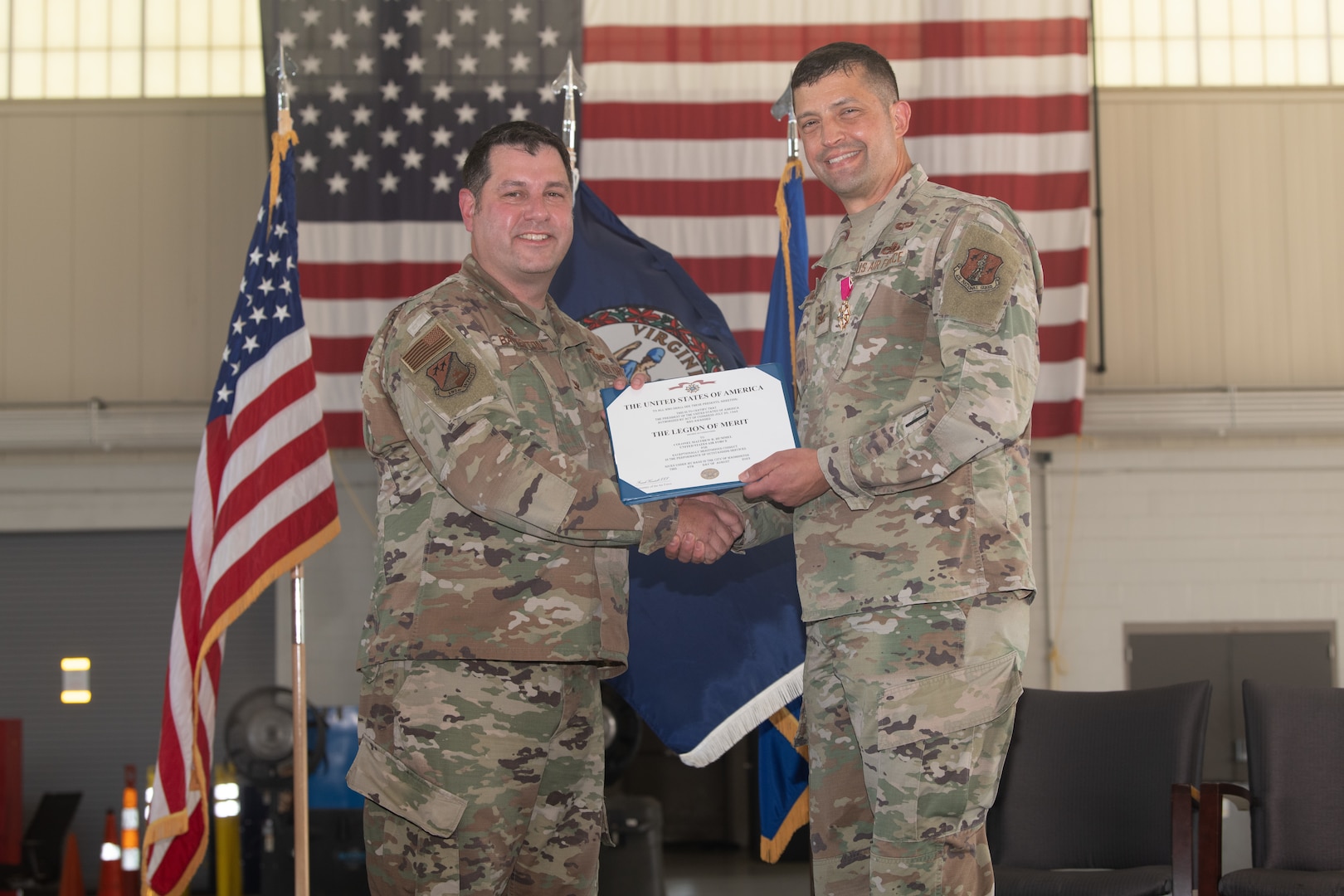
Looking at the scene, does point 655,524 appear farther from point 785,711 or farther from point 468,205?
point 785,711

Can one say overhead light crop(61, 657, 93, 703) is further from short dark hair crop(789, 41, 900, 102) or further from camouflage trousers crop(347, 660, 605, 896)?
short dark hair crop(789, 41, 900, 102)

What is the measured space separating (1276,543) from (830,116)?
5.97m

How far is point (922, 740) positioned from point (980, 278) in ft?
2.56

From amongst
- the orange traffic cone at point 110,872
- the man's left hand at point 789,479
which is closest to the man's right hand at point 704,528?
the man's left hand at point 789,479

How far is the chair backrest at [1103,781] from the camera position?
380 cm

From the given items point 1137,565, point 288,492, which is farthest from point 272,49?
point 1137,565

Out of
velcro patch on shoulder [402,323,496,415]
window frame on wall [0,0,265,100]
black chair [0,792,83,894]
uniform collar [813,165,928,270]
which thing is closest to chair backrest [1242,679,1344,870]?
uniform collar [813,165,928,270]

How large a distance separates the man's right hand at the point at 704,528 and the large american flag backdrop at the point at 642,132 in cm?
376

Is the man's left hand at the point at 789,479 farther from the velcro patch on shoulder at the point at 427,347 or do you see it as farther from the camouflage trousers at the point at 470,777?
the velcro patch on shoulder at the point at 427,347

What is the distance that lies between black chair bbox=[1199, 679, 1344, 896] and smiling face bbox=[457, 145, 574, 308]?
95.1 inches

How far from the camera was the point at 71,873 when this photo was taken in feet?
20.4

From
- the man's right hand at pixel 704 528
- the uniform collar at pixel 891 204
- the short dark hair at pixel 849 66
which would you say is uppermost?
the short dark hair at pixel 849 66

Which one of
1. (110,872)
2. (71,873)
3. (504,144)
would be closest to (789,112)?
(504,144)

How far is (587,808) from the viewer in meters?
2.50
